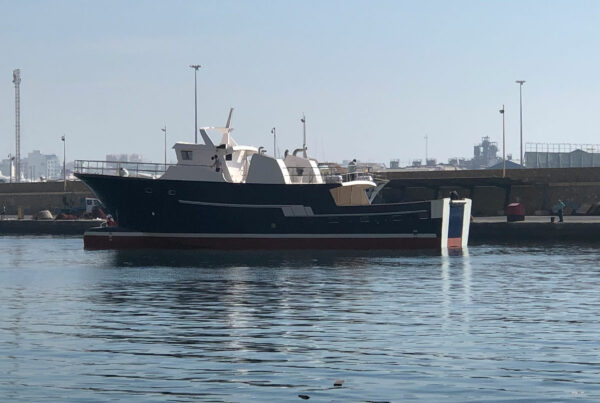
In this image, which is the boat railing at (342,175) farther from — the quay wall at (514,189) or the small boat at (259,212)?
the quay wall at (514,189)

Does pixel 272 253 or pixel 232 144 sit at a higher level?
pixel 232 144

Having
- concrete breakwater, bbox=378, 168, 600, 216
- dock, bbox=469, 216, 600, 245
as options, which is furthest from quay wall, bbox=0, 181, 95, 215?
dock, bbox=469, 216, 600, 245

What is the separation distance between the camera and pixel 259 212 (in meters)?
57.0

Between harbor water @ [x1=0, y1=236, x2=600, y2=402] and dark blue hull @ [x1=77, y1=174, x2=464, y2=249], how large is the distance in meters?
9.78

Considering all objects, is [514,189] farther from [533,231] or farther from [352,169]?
[352,169]

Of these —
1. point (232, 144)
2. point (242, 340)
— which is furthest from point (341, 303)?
point (232, 144)

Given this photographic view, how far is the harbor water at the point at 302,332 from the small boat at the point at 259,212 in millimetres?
9810

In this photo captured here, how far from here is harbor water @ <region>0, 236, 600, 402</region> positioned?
712 inches

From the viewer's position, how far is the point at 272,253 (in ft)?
183

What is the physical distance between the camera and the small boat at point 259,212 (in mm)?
56781

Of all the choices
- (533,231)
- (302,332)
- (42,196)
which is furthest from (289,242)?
(42,196)

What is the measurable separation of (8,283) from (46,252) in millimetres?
19675

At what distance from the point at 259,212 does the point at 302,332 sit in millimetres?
32147

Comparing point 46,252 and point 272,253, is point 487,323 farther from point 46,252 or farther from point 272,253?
point 46,252
